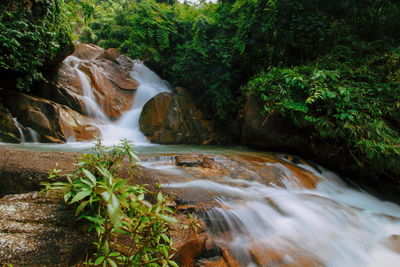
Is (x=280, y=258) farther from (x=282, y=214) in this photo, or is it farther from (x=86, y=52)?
(x=86, y=52)

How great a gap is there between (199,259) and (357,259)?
1.76 m

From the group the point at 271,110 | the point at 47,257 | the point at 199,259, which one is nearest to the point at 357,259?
the point at 199,259

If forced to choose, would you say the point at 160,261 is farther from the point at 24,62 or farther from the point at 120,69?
the point at 120,69

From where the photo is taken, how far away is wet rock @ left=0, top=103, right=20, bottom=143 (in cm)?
466

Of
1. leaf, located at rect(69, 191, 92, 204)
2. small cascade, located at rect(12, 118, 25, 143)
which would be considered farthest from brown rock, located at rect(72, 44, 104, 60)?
leaf, located at rect(69, 191, 92, 204)

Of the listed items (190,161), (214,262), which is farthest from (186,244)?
(190,161)

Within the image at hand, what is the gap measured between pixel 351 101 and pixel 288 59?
2.92 meters

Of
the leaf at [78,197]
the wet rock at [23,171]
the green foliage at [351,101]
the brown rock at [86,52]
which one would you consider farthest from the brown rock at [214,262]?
the brown rock at [86,52]

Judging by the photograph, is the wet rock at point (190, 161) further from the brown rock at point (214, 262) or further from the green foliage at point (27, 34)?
the green foliage at point (27, 34)

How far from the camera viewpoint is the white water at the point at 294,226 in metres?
1.98

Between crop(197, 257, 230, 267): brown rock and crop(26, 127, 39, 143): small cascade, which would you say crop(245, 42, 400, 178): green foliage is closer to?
crop(197, 257, 230, 267): brown rock

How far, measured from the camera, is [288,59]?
670cm

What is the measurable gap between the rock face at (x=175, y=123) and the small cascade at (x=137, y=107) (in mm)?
440

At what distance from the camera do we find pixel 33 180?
5.05ft
